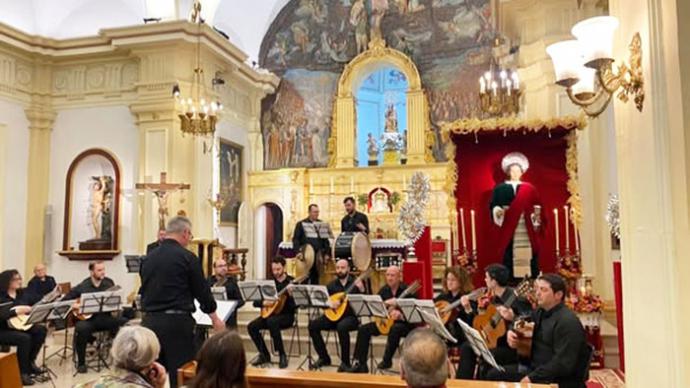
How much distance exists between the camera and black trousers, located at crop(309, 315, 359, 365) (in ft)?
22.3

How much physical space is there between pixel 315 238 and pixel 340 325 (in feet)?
7.02

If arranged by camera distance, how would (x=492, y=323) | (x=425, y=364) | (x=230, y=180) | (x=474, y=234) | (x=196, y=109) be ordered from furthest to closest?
(x=230, y=180) < (x=196, y=109) < (x=474, y=234) < (x=492, y=323) < (x=425, y=364)

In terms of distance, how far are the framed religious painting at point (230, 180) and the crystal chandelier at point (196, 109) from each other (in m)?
1.65

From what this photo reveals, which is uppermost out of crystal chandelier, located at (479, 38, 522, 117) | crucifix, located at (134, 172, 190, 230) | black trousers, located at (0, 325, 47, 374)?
crystal chandelier, located at (479, 38, 522, 117)

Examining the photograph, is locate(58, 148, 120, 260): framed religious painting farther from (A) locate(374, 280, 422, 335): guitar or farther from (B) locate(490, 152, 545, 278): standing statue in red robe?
(B) locate(490, 152, 545, 278): standing statue in red robe

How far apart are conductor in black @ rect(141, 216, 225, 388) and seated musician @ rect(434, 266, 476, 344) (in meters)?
2.52

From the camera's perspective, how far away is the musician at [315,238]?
8633 millimetres

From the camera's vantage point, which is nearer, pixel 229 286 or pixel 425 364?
pixel 425 364

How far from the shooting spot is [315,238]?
344 inches

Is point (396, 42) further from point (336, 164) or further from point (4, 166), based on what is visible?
point (4, 166)

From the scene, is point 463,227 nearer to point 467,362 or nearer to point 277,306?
point 277,306

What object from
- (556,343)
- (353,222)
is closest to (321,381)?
(556,343)

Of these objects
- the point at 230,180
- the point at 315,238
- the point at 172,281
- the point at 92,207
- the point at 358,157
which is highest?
the point at 358,157

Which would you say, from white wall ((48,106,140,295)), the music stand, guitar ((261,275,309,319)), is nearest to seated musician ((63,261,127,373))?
guitar ((261,275,309,319))
